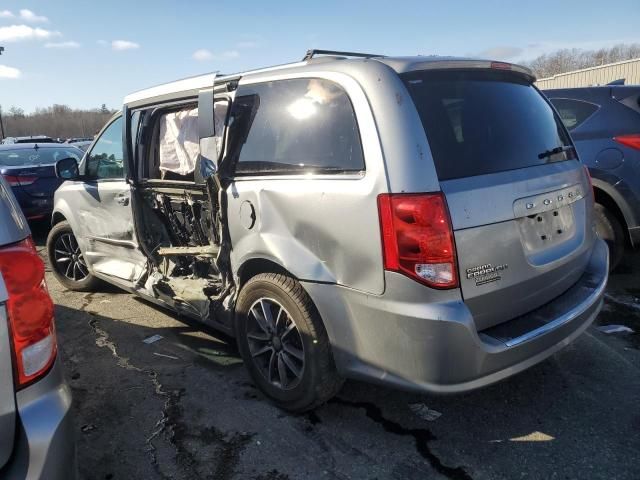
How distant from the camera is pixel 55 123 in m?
82.3

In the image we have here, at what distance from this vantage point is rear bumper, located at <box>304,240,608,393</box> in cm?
225

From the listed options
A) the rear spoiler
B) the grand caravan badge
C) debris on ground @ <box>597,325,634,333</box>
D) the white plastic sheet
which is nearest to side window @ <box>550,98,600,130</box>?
debris on ground @ <box>597,325,634,333</box>

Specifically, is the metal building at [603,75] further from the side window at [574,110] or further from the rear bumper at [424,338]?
the rear bumper at [424,338]

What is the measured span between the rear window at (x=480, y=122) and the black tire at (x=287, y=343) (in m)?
1.01

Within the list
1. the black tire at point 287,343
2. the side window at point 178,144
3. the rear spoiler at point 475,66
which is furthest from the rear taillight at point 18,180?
the rear spoiler at point 475,66

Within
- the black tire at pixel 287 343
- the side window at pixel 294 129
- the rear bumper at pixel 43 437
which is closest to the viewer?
the rear bumper at pixel 43 437

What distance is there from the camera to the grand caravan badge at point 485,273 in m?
2.30

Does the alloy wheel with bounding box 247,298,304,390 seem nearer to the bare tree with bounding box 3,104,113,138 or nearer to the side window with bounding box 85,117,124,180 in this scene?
the side window with bounding box 85,117,124,180

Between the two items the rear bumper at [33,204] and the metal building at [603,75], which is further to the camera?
the metal building at [603,75]

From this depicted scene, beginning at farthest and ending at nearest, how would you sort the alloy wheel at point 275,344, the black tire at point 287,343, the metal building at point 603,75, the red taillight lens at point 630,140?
the metal building at point 603,75 → the red taillight lens at point 630,140 → the alloy wheel at point 275,344 → the black tire at point 287,343

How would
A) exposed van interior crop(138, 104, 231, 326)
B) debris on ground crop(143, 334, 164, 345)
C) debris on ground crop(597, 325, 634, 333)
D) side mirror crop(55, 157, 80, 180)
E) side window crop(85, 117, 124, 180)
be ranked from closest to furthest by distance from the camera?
exposed van interior crop(138, 104, 231, 326) → debris on ground crop(597, 325, 634, 333) → debris on ground crop(143, 334, 164, 345) → side window crop(85, 117, 124, 180) → side mirror crop(55, 157, 80, 180)

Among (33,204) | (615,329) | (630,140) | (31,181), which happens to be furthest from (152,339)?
(31,181)

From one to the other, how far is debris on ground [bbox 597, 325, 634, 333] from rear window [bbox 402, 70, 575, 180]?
1596 millimetres

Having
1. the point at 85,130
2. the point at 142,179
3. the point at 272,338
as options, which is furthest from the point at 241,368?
the point at 85,130
